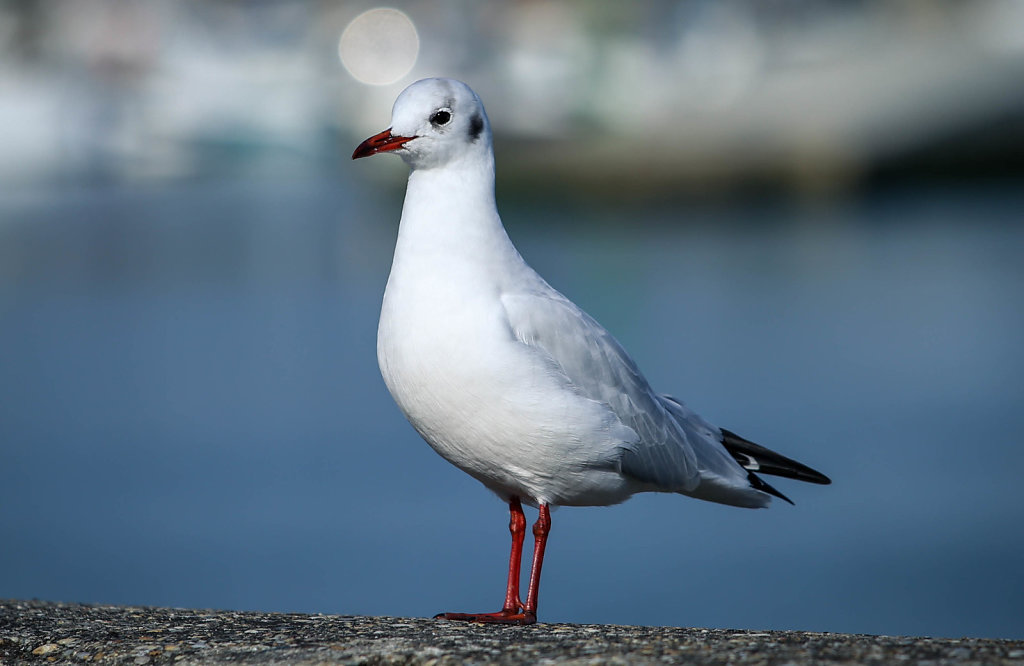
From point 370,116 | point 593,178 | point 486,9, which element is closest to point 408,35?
point 486,9

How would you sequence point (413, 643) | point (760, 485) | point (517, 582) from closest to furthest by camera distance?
point (413, 643)
point (517, 582)
point (760, 485)

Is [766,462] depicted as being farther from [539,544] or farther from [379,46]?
[379,46]

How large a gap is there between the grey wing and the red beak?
0.63 m

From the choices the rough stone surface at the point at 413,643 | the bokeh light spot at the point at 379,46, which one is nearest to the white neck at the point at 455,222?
the rough stone surface at the point at 413,643

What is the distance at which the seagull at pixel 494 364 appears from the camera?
3.74m

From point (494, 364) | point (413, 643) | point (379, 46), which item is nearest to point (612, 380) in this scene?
point (494, 364)

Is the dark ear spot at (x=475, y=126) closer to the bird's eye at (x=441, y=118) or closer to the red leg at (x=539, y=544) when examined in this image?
the bird's eye at (x=441, y=118)

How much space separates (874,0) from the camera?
110 feet

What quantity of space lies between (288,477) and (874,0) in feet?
93.0

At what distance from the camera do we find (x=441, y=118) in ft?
13.4

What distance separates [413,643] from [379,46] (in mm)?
38406

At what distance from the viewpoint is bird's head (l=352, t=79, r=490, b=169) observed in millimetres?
4062

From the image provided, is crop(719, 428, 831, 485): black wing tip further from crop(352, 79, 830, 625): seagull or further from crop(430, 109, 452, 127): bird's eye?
crop(430, 109, 452, 127): bird's eye

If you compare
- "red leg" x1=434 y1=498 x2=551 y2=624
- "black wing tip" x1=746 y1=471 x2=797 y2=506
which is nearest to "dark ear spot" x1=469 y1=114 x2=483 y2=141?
"red leg" x1=434 y1=498 x2=551 y2=624
